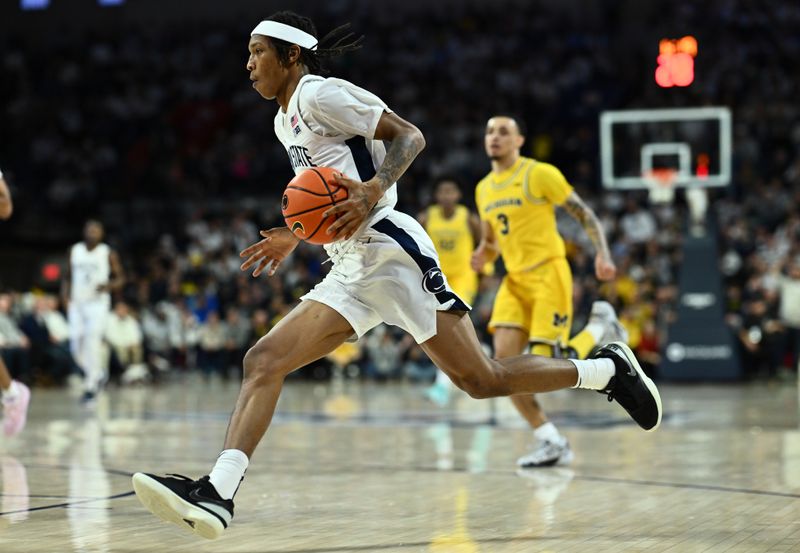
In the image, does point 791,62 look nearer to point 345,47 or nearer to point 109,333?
point 109,333

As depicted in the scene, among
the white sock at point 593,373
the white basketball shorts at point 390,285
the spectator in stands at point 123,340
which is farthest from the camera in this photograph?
the spectator in stands at point 123,340

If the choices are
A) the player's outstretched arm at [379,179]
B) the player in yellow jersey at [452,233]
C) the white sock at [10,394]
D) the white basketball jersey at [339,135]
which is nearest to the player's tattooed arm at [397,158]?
the player's outstretched arm at [379,179]

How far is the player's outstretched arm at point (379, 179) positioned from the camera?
479cm

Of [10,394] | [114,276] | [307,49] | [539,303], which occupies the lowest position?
[10,394]

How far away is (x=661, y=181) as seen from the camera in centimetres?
1861

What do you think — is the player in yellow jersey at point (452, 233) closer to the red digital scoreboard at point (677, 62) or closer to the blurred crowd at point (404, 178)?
the blurred crowd at point (404, 178)

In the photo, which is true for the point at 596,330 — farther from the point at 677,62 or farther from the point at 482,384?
the point at 677,62

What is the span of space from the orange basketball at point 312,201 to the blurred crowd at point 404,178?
41.4ft

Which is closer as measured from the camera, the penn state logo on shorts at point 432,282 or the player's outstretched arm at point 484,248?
the penn state logo on shorts at point 432,282

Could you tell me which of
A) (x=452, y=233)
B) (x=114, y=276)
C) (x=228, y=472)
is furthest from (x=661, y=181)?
(x=228, y=472)

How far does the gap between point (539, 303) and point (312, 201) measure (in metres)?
3.20

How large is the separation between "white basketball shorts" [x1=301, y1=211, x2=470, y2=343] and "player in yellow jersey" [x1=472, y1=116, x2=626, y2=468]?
8.46 feet

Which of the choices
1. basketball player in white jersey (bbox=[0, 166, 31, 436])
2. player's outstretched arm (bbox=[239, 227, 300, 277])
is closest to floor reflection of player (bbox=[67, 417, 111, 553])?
basketball player in white jersey (bbox=[0, 166, 31, 436])

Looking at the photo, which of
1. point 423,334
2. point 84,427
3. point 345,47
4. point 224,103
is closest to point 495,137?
point 345,47
